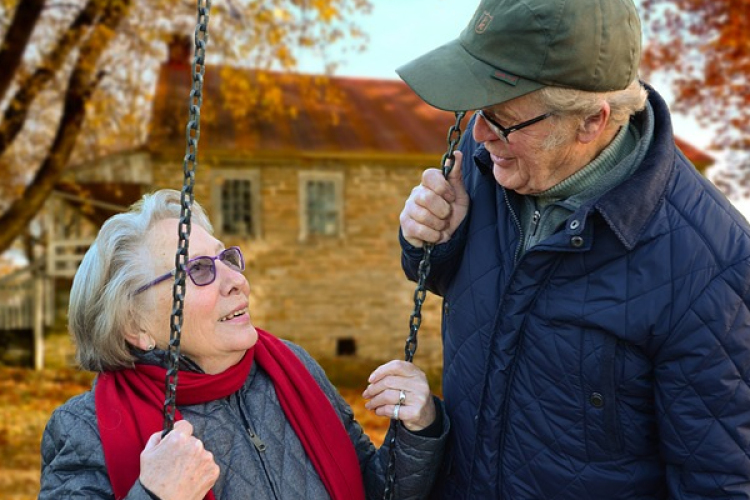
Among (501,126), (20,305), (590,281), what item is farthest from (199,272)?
(20,305)

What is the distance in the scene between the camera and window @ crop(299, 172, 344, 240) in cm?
1466

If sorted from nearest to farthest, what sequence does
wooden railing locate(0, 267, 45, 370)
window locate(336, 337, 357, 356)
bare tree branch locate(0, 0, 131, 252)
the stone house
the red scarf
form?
the red scarf < bare tree branch locate(0, 0, 131, 252) < the stone house < window locate(336, 337, 357, 356) < wooden railing locate(0, 267, 45, 370)

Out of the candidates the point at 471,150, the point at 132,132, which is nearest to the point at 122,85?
the point at 132,132

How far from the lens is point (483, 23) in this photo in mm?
1869

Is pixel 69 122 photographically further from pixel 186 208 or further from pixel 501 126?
pixel 501 126

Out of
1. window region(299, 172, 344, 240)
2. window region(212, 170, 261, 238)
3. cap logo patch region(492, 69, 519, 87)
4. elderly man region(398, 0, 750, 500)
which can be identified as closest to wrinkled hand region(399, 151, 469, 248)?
elderly man region(398, 0, 750, 500)

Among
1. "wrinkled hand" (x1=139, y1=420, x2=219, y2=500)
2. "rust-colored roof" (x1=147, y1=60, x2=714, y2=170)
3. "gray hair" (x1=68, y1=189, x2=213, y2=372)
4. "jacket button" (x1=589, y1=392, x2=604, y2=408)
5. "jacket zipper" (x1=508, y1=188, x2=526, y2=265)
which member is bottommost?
"wrinkled hand" (x1=139, y1=420, x2=219, y2=500)

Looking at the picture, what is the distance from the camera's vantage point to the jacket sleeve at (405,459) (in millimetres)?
2152

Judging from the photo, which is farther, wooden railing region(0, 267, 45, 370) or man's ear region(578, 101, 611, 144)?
wooden railing region(0, 267, 45, 370)

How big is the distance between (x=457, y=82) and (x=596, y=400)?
0.84 m

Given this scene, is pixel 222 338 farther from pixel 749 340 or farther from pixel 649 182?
pixel 749 340

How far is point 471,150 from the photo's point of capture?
7.47ft

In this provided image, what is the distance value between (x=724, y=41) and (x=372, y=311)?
831cm

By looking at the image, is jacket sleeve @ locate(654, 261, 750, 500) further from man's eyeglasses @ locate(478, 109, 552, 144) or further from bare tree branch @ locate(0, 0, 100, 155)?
bare tree branch @ locate(0, 0, 100, 155)
